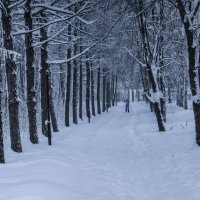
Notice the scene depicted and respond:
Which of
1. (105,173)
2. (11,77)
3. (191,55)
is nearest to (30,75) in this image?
(11,77)

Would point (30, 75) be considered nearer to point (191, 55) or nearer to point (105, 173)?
point (105, 173)

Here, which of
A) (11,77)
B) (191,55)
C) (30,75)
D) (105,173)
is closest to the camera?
(105,173)

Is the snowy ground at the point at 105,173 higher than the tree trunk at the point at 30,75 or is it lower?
lower

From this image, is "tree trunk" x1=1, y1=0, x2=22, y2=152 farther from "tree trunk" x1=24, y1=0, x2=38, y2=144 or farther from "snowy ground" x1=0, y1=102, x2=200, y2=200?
"tree trunk" x1=24, y1=0, x2=38, y2=144

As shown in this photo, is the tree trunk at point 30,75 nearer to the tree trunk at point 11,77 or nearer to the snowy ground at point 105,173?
the snowy ground at point 105,173

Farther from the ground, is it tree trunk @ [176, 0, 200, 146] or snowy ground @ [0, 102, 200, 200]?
tree trunk @ [176, 0, 200, 146]

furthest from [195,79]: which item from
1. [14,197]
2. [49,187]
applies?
[14,197]

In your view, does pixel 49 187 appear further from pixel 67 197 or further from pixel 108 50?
pixel 108 50

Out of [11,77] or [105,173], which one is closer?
[105,173]

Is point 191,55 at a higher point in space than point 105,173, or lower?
higher

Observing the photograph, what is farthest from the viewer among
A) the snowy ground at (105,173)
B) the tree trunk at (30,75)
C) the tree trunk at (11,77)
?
the tree trunk at (30,75)

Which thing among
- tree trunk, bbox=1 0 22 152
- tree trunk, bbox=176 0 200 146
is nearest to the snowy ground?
tree trunk, bbox=1 0 22 152

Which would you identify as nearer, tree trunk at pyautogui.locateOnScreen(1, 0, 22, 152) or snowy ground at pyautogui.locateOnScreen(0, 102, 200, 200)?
snowy ground at pyautogui.locateOnScreen(0, 102, 200, 200)

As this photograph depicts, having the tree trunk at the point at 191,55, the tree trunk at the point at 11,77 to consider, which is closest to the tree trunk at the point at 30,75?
the tree trunk at the point at 11,77
